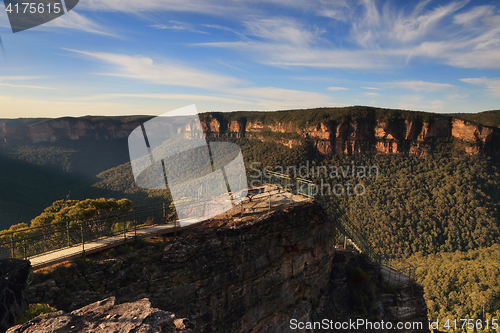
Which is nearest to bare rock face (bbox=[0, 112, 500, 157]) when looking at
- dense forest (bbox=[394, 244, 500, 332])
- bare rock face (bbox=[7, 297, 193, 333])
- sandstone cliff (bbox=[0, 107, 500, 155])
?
sandstone cliff (bbox=[0, 107, 500, 155])

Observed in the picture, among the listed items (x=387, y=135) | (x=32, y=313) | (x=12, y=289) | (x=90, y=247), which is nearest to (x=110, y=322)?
(x=32, y=313)

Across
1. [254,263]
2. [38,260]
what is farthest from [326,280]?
[38,260]

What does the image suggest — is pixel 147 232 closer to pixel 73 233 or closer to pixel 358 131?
pixel 73 233

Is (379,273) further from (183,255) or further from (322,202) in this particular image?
(183,255)

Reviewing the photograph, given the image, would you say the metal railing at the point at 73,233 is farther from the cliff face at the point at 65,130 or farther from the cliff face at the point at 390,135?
the cliff face at the point at 65,130

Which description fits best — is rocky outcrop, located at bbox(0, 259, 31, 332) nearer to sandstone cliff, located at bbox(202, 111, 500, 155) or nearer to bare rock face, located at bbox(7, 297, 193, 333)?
bare rock face, located at bbox(7, 297, 193, 333)

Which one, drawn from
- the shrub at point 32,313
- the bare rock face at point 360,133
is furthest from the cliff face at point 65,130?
the shrub at point 32,313
